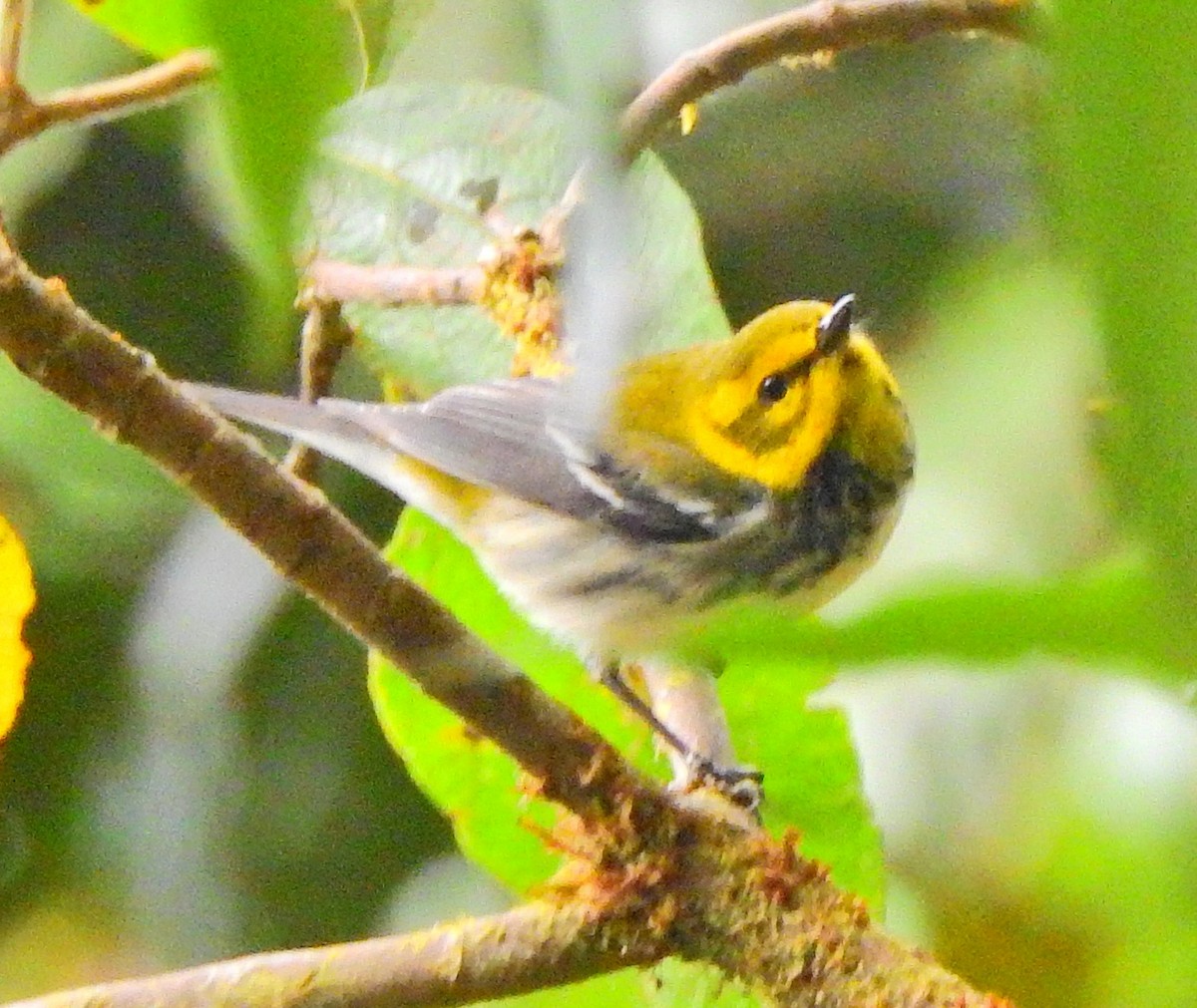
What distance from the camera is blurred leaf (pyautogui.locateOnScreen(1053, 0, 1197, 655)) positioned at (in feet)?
0.29

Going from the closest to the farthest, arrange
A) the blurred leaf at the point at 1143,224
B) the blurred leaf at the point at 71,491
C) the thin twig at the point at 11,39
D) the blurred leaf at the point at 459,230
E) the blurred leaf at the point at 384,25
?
1. the blurred leaf at the point at 1143,224
2. the blurred leaf at the point at 384,25
3. the thin twig at the point at 11,39
4. the blurred leaf at the point at 459,230
5. the blurred leaf at the point at 71,491

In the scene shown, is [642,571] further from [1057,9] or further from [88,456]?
[1057,9]

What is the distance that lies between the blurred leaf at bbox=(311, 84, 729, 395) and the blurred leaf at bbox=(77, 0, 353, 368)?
0.44 m

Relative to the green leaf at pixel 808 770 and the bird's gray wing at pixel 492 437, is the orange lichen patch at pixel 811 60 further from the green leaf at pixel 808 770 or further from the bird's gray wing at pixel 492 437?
the green leaf at pixel 808 770

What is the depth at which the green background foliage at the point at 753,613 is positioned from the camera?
0.10 meters

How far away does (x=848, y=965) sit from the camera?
2.09 feet

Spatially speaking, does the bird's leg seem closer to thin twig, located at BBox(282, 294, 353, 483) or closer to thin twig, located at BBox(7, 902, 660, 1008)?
thin twig, located at BBox(7, 902, 660, 1008)

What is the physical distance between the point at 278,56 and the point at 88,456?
1253 millimetres

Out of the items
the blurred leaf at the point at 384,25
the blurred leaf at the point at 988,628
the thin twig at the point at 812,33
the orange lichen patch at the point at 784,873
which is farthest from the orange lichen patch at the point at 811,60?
the blurred leaf at the point at 988,628

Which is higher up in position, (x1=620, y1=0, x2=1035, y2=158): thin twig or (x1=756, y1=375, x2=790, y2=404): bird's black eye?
(x1=620, y1=0, x2=1035, y2=158): thin twig

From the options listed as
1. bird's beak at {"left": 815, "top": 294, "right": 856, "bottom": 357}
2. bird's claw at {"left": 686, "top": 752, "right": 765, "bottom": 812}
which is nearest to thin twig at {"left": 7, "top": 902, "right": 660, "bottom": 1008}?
bird's claw at {"left": 686, "top": 752, "right": 765, "bottom": 812}

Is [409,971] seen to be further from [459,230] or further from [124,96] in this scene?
[459,230]

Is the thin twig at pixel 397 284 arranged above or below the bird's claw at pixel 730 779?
above

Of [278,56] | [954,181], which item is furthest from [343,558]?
[954,181]
